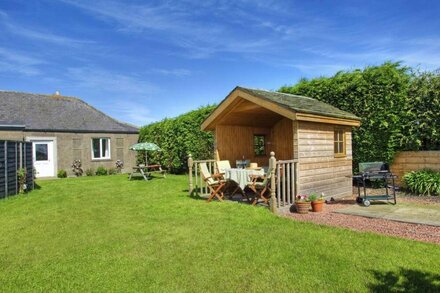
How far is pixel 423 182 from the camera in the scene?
9.15 metres

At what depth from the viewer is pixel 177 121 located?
62.6ft

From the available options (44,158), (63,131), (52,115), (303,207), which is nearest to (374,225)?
(303,207)

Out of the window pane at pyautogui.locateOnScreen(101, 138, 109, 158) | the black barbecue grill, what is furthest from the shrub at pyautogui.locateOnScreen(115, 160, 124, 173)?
the black barbecue grill

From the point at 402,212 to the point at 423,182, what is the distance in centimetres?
297

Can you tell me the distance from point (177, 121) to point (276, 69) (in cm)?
745

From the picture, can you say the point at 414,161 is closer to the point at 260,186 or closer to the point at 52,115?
the point at 260,186

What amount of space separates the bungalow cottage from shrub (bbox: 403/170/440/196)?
18.4 meters

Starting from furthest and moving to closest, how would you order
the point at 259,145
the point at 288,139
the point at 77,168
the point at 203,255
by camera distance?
1. the point at 77,168
2. the point at 259,145
3. the point at 288,139
4. the point at 203,255

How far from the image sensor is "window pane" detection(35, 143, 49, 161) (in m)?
19.2

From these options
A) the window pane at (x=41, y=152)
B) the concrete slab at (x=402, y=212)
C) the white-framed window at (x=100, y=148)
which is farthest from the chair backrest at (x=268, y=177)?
Answer: the window pane at (x=41, y=152)

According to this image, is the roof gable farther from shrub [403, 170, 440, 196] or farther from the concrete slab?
the concrete slab

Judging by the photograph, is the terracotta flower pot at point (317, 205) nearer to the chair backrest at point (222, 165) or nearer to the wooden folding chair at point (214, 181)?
the wooden folding chair at point (214, 181)

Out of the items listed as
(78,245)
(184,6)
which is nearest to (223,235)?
(78,245)

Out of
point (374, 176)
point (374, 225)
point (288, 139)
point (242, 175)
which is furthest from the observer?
point (288, 139)
